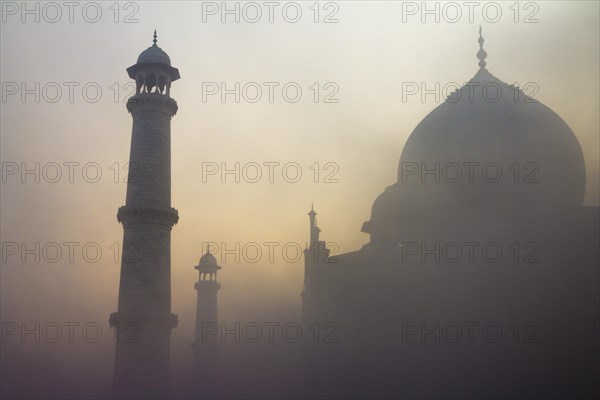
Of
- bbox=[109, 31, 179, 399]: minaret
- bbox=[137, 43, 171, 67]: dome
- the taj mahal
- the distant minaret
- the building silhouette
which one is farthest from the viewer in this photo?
the distant minaret

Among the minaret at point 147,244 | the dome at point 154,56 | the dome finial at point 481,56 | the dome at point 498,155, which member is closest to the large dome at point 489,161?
the dome at point 498,155

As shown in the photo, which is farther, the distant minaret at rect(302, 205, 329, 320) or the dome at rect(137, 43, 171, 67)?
the distant minaret at rect(302, 205, 329, 320)

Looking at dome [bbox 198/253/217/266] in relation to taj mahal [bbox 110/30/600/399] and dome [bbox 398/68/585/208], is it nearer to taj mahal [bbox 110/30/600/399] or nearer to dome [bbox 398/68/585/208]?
taj mahal [bbox 110/30/600/399]

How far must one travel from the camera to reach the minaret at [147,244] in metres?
21.0

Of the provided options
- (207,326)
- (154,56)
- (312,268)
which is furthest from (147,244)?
(207,326)

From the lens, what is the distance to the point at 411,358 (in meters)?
24.7

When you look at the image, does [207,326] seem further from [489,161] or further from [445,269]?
[489,161]

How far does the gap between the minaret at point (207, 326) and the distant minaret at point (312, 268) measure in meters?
4.02

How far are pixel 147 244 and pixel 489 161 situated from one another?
1205 centimetres

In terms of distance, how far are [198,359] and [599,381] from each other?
15.3 m

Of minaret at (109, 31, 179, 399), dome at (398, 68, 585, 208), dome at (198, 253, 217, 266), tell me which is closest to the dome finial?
dome at (398, 68, 585, 208)

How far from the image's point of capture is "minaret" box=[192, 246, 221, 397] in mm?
31125

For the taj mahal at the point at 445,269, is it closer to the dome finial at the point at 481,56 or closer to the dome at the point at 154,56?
the dome at the point at 154,56

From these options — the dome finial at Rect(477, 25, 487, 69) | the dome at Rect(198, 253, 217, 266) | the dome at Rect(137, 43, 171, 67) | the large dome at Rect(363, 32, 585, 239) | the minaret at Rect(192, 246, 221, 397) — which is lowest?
the minaret at Rect(192, 246, 221, 397)
